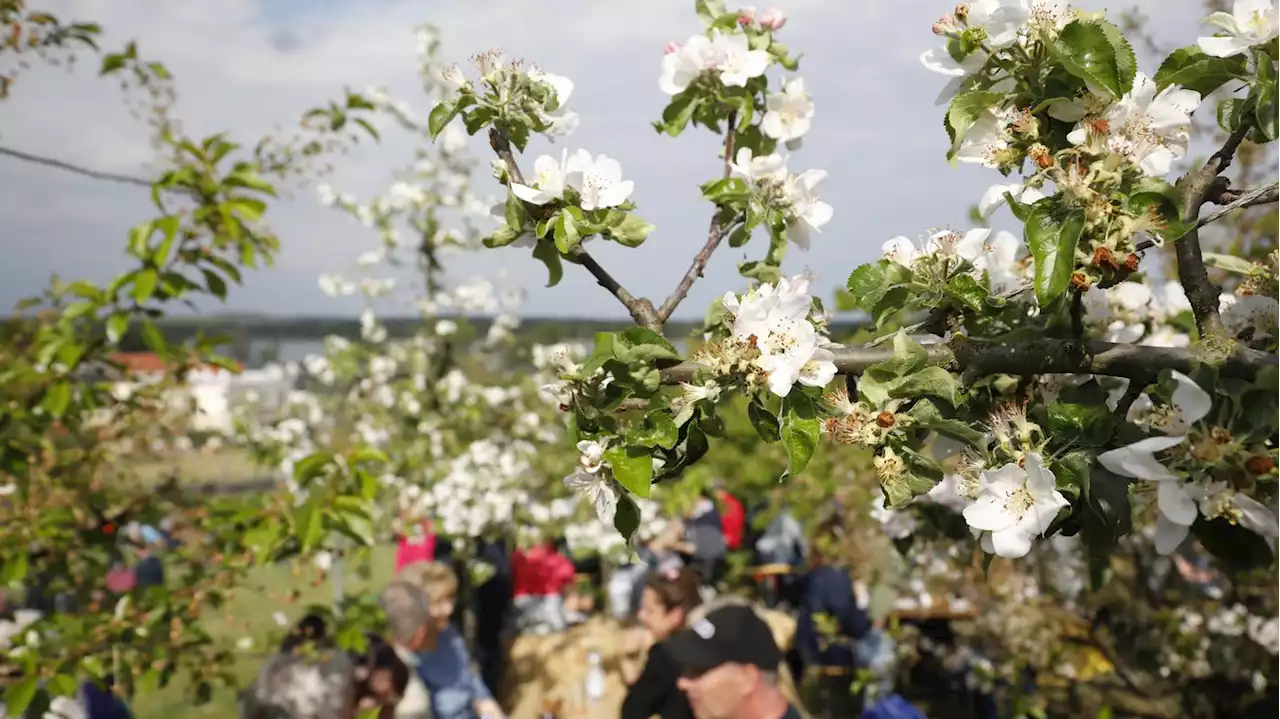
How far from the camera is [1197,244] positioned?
1.08 metres

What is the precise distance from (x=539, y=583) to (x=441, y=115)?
576 cm

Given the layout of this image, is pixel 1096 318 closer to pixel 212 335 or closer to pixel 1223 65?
pixel 1223 65

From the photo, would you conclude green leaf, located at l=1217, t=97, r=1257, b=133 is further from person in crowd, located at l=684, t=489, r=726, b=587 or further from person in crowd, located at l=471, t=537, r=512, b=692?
person in crowd, located at l=471, t=537, r=512, b=692

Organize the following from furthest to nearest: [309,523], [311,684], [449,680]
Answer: [449,680] → [311,684] → [309,523]

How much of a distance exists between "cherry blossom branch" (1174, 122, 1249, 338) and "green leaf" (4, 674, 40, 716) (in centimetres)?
242

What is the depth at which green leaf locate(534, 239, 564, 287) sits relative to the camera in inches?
51.8

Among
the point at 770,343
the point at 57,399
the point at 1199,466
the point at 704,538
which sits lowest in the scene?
the point at 704,538

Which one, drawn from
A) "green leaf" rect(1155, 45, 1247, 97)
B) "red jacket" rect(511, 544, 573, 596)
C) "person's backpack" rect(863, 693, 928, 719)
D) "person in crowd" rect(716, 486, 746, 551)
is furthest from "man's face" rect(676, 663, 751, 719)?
"person in crowd" rect(716, 486, 746, 551)

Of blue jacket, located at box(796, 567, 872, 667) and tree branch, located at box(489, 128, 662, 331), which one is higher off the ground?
tree branch, located at box(489, 128, 662, 331)

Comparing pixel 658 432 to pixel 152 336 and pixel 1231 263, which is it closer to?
pixel 1231 263

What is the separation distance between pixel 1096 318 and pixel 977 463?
59cm

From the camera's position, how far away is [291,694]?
3238 mm

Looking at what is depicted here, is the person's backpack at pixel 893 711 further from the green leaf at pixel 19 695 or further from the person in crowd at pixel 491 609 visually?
the person in crowd at pixel 491 609

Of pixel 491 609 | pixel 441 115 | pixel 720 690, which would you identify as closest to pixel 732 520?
pixel 491 609
